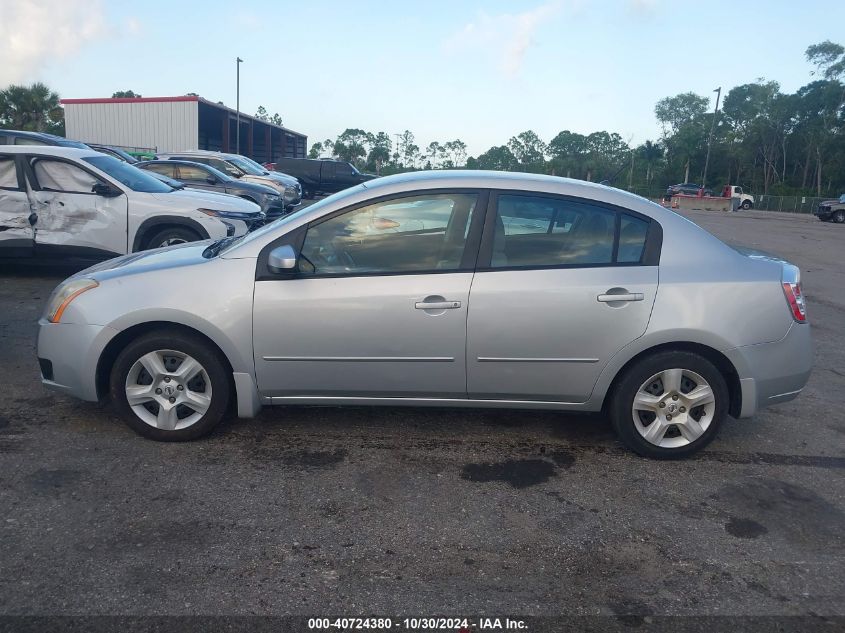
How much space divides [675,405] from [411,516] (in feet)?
5.67

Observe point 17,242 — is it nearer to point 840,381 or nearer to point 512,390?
point 512,390

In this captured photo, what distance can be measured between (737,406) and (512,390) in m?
1.34

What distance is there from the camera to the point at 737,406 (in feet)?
13.8

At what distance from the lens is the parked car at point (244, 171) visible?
2028cm

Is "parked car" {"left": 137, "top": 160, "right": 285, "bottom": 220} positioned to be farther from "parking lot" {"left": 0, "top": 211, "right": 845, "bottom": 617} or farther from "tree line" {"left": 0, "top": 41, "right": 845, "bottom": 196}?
"tree line" {"left": 0, "top": 41, "right": 845, "bottom": 196}

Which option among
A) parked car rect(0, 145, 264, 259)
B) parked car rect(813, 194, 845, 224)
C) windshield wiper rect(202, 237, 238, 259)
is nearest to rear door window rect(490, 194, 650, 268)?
windshield wiper rect(202, 237, 238, 259)

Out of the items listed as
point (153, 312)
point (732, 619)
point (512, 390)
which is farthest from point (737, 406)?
point (153, 312)

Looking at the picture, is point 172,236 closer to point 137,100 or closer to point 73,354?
point 73,354

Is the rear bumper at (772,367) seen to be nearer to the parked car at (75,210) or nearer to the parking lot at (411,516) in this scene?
the parking lot at (411,516)

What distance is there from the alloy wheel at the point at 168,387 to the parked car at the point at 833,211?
133 ft

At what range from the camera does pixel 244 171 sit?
20766 mm

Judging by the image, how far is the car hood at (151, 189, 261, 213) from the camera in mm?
8938

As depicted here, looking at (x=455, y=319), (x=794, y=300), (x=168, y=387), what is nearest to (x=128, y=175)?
(x=168, y=387)

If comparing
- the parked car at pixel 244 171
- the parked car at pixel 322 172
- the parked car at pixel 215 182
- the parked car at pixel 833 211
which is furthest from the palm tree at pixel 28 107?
the parked car at pixel 833 211
